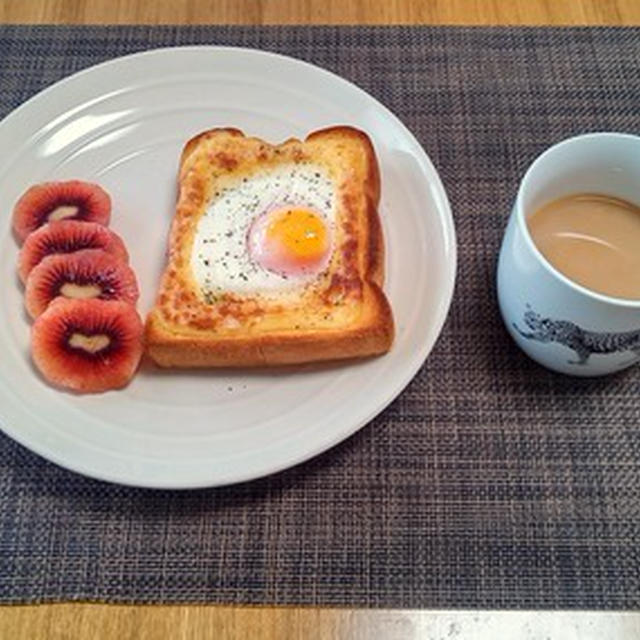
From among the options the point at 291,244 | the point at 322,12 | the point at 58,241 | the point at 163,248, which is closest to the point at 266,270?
the point at 291,244

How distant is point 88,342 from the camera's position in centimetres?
114

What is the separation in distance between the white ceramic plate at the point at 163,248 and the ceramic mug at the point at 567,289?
0.11 meters

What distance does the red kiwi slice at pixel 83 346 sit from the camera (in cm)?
113

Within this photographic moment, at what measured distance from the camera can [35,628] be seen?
106 centimetres

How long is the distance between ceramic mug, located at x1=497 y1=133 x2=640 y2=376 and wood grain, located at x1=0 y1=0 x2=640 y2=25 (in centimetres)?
61

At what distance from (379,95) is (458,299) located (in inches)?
18.2

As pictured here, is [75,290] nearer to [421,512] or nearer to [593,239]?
[421,512]

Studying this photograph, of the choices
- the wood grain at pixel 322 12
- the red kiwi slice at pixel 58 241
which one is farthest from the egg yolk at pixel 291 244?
the wood grain at pixel 322 12

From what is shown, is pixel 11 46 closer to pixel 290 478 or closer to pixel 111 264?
pixel 111 264

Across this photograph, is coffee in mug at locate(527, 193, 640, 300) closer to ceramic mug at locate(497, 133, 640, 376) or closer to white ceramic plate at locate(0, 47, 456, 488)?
ceramic mug at locate(497, 133, 640, 376)

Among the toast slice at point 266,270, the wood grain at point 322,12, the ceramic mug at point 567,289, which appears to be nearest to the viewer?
the ceramic mug at point 567,289

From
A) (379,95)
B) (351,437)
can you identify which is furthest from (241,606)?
(379,95)

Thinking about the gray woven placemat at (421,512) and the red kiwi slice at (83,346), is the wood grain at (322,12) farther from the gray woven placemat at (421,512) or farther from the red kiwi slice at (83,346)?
the red kiwi slice at (83,346)

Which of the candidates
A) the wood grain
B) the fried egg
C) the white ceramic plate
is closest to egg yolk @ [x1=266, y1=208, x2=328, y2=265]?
the fried egg
